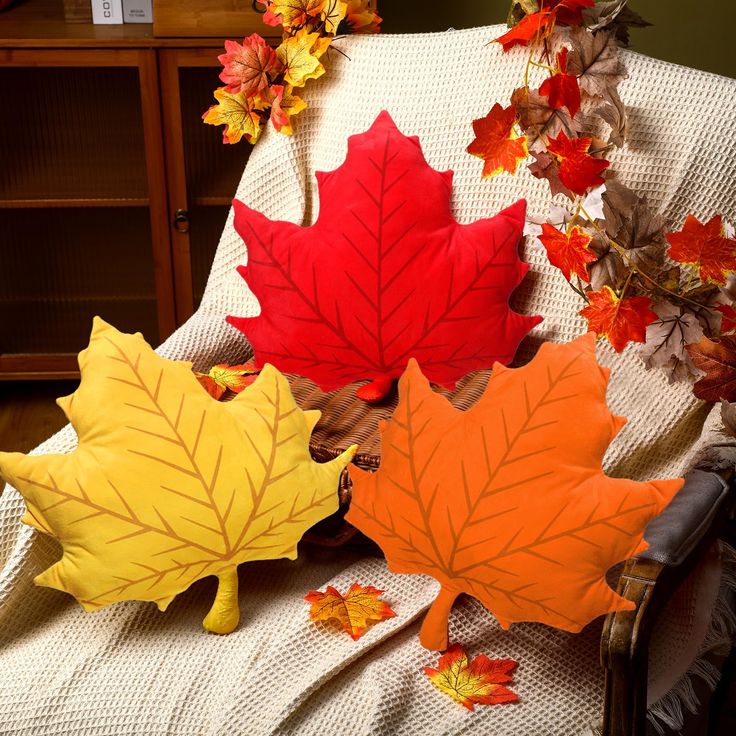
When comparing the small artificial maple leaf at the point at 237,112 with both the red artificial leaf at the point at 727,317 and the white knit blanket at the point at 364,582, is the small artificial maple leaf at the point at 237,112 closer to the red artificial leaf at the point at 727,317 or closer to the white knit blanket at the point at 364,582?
the white knit blanket at the point at 364,582

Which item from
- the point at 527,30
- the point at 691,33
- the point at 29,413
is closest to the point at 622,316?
the point at 527,30

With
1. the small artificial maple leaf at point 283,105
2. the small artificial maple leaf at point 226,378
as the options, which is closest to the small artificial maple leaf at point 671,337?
the small artificial maple leaf at point 226,378

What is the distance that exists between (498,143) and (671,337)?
35 centimetres

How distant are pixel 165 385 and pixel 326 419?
267mm

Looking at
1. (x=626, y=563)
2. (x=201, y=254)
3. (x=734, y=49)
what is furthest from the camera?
(x=201, y=254)

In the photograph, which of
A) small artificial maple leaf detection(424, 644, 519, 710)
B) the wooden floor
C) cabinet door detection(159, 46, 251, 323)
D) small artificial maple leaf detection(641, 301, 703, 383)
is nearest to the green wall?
cabinet door detection(159, 46, 251, 323)

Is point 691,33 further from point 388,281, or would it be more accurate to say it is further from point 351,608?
point 351,608

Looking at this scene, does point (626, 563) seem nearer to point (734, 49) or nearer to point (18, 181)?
point (734, 49)

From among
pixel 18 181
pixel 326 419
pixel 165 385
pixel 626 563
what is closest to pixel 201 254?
pixel 18 181

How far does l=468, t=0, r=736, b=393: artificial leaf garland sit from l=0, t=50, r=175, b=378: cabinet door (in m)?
0.93

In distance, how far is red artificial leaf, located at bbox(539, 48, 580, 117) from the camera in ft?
3.81

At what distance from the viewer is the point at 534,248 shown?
127cm

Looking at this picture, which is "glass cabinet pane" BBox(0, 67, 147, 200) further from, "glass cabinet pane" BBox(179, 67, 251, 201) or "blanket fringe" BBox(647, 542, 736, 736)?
"blanket fringe" BBox(647, 542, 736, 736)

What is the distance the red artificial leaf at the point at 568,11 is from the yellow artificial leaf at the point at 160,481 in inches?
24.5
